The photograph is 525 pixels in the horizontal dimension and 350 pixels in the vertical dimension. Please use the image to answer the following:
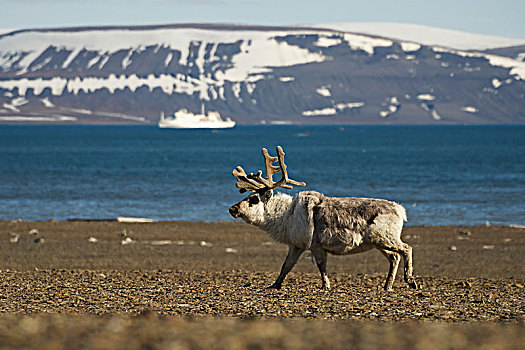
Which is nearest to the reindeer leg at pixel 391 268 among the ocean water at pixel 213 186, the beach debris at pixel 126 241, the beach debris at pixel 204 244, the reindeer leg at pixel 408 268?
the reindeer leg at pixel 408 268

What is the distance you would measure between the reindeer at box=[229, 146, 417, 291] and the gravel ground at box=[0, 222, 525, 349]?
0.62 meters

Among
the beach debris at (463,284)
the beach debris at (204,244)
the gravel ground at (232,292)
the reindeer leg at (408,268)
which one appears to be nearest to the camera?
the gravel ground at (232,292)

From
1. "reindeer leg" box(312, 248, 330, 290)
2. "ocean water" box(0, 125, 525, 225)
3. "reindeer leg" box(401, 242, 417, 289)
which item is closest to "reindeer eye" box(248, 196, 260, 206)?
"reindeer leg" box(312, 248, 330, 290)

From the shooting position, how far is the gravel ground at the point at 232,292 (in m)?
7.23

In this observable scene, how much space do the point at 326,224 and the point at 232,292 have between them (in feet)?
6.38

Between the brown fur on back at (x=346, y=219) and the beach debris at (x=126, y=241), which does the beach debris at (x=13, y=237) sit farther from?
the brown fur on back at (x=346, y=219)

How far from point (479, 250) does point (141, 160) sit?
252 feet

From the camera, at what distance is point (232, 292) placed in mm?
14086

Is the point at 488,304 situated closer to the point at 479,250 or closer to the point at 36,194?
the point at 479,250

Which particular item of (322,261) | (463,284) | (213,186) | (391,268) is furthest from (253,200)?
(213,186)

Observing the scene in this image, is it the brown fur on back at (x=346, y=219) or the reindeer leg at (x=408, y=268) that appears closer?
the brown fur on back at (x=346, y=219)

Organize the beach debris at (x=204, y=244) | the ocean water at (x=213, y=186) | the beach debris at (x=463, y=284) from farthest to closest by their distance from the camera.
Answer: the ocean water at (x=213, y=186), the beach debris at (x=204, y=244), the beach debris at (x=463, y=284)

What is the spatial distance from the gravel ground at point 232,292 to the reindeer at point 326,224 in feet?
2.03

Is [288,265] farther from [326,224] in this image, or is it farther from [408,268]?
[408,268]
